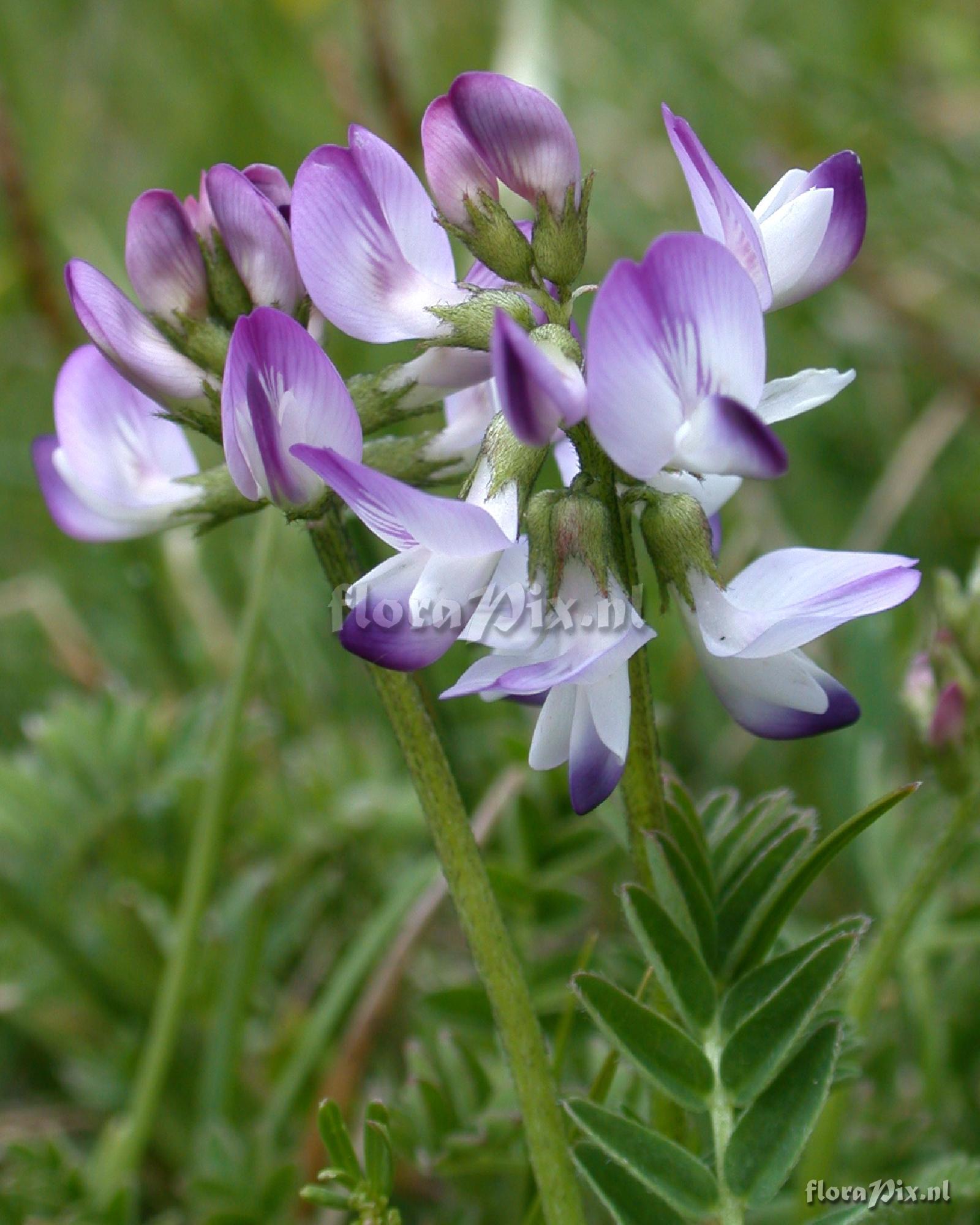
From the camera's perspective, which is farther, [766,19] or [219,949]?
[766,19]

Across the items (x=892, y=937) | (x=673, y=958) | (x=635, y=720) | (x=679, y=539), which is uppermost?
(x=679, y=539)

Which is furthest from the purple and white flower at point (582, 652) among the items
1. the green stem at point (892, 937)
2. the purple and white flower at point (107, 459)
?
the green stem at point (892, 937)

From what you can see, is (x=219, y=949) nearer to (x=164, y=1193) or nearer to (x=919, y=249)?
(x=164, y=1193)

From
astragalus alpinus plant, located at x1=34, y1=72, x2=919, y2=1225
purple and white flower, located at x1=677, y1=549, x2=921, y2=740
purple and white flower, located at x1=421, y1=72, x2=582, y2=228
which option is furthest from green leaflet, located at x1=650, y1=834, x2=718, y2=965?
purple and white flower, located at x1=421, y1=72, x2=582, y2=228

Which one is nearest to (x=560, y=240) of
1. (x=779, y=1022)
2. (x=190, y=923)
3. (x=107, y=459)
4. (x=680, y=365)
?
(x=680, y=365)

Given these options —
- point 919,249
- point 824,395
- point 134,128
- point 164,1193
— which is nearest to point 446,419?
point 824,395

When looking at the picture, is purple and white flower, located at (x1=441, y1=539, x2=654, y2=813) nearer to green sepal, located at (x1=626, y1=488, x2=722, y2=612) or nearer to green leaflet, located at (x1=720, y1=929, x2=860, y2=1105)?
green sepal, located at (x1=626, y1=488, x2=722, y2=612)

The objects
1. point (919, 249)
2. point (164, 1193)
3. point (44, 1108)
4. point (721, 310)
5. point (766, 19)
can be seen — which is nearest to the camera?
point (721, 310)

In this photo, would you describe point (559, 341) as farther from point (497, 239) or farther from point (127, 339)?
point (127, 339)
